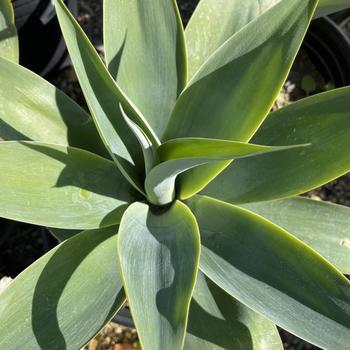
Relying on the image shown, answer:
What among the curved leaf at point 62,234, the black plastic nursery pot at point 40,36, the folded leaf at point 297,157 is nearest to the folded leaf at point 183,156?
the folded leaf at point 297,157

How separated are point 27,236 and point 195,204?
0.85 meters

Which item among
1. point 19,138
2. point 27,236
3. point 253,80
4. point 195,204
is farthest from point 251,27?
point 27,236

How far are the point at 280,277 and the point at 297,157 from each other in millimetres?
212

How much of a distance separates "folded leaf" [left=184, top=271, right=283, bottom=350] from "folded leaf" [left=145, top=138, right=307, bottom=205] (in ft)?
0.67

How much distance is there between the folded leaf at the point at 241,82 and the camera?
0.73m

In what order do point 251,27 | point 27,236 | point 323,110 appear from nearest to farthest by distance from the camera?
point 251,27, point 323,110, point 27,236

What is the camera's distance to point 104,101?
0.85 metres

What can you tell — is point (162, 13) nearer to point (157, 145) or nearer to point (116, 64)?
point (116, 64)

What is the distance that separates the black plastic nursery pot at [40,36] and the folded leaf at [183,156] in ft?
2.62

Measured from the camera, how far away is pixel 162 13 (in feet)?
2.93

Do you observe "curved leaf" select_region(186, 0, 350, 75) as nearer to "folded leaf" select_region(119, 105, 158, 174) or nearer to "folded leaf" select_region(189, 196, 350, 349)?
"folded leaf" select_region(119, 105, 158, 174)

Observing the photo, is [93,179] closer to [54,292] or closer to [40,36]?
[54,292]

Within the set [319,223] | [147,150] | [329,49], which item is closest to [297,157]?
[319,223]

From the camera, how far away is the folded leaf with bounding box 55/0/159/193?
731 millimetres
